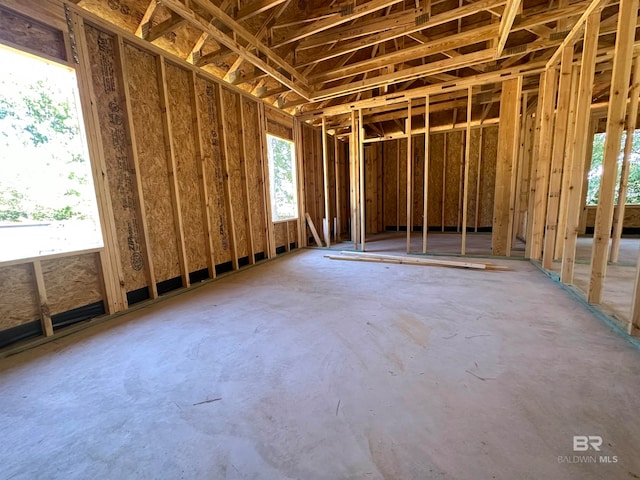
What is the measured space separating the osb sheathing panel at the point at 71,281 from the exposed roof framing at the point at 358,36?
281 centimetres

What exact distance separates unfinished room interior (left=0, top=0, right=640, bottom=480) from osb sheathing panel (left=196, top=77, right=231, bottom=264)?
0.13 ft

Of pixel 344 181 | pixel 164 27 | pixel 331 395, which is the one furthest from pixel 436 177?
pixel 331 395

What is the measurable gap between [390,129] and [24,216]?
9.00 m

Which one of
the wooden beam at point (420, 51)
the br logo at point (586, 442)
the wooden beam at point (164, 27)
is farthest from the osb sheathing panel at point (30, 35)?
the br logo at point (586, 442)

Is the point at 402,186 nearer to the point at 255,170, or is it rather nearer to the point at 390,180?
the point at 390,180

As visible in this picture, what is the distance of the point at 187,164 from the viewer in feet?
12.6

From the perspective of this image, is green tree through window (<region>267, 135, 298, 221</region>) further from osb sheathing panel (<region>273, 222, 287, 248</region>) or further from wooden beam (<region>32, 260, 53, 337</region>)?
wooden beam (<region>32, 260, 53, 337</region>)

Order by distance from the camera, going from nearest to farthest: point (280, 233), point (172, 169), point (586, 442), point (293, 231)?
point (586, 442), point (172, 169), point (280, 233), point (293, 231)

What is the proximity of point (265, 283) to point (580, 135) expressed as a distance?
4.33 metres

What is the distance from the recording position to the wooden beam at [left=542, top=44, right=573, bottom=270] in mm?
3504

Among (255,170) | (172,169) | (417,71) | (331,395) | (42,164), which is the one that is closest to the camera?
(331,395)

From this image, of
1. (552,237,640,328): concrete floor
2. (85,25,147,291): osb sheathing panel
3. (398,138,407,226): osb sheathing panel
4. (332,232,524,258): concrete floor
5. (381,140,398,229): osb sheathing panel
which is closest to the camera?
(552,237,640,328): concrete floor

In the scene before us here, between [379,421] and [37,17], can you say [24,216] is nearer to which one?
[37,17]

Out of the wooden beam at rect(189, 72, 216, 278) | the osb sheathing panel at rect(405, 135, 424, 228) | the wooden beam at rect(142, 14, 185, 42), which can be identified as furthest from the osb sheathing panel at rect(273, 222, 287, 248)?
the osb sheathing panel at rect(405, 135, 424, 228)
